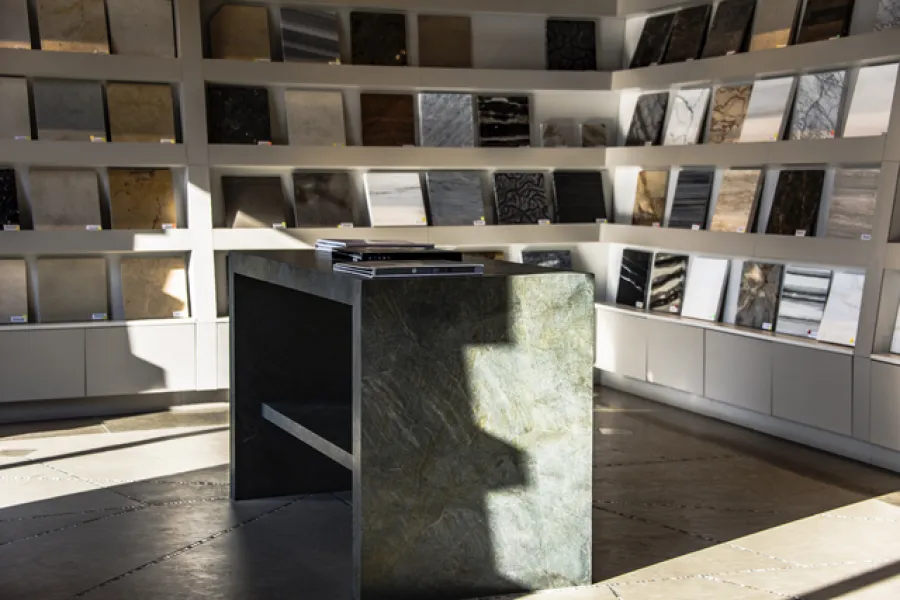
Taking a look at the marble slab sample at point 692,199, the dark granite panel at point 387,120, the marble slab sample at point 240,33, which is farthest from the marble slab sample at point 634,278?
the marble slab sample at point 240,33

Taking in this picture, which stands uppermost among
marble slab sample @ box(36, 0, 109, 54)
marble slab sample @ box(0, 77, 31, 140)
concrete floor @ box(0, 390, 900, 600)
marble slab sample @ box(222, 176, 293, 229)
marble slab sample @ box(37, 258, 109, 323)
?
marble slab sample @ box(36, 0, 109, 54)

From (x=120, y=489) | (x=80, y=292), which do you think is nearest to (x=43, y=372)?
(x=80, y=292)

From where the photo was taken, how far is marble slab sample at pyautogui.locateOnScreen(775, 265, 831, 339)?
5762 mm

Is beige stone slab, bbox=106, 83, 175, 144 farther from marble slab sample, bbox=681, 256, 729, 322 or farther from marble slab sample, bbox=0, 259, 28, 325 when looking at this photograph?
marble slab sample, bbox=681, 256, 729, 322

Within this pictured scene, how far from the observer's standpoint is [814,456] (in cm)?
554

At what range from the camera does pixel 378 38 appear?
692cm

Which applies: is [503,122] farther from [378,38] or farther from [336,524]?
[336,524]

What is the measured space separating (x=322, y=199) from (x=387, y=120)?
667 millimetres

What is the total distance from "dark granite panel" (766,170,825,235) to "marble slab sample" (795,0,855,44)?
0.72m

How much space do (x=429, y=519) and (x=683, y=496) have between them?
178cm

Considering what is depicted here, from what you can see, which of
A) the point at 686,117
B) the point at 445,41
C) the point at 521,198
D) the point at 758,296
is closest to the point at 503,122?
the point at 521,198

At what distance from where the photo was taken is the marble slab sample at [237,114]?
261 inches

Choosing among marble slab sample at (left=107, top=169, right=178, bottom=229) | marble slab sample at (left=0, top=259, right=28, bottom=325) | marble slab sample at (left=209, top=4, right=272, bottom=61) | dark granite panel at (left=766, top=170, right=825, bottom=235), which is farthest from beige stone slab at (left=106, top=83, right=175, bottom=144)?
dark granite panel at (left=766, top=170, right=825, bottom=235)

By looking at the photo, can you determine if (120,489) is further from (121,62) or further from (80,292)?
(121,62)
